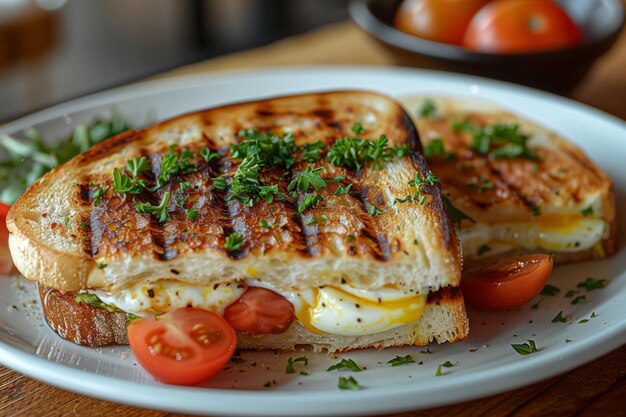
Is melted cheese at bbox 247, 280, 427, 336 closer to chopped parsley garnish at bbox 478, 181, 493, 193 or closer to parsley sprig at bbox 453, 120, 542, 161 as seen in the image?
chopped parsley garnish at bbox 478, 181, 493, 193

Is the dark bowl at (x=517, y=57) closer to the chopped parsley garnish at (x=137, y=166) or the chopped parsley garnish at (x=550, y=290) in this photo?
the chopped parsley garnish at (x=550, y=290)

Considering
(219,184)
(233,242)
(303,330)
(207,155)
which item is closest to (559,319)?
(303,330)

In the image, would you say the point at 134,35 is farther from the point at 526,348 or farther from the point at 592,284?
the point at 526,348

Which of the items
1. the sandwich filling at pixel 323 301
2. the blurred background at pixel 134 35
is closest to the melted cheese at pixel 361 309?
the sandwich filling at pixel 323 301

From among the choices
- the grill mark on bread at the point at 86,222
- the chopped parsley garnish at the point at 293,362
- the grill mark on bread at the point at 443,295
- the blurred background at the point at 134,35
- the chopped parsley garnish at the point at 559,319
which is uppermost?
the grill mark on bread at the point at 86,222

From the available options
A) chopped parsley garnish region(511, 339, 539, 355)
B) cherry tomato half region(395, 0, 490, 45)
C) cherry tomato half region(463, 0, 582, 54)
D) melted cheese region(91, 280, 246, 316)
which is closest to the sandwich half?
melted cheese region(91, 280, 246, 316)
